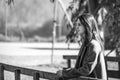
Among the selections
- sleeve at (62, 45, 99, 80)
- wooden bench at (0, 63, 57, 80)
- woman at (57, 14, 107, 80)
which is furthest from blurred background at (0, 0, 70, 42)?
sleeve at (62, 45, 99, 80)

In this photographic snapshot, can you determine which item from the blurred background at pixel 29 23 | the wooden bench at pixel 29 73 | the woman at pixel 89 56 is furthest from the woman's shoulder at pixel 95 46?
the blurred background at pixel 29 23

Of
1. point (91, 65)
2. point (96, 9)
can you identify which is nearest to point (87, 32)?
point (91, 65)

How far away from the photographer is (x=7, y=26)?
46688mm

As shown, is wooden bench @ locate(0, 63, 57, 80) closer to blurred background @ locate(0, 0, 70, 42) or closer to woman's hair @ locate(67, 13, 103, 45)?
woman's hair @ locate(67, 13, 103, 45)

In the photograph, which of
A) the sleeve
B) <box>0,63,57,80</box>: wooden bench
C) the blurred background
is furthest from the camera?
the blurred background

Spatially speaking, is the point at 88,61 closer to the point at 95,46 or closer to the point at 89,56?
the point at 89,56

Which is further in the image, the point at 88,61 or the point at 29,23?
the point at 29,23

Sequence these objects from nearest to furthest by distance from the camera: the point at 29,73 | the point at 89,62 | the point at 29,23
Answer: the point at 89,62, the point at 29,73, the point at 29,23

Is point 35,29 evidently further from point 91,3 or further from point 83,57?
point 83,57

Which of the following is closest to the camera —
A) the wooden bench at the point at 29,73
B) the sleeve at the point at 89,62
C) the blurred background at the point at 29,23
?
the sleeve at the point at 89,62

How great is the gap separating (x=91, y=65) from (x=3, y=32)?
1655 inches

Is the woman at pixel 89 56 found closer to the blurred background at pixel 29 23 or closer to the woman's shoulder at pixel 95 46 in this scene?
the woman's shoulder at pixel 95 46

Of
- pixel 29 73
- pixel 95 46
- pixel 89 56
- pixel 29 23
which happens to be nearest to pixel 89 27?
pixel 95 46

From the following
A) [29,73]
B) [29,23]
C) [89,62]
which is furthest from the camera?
[29,23]
